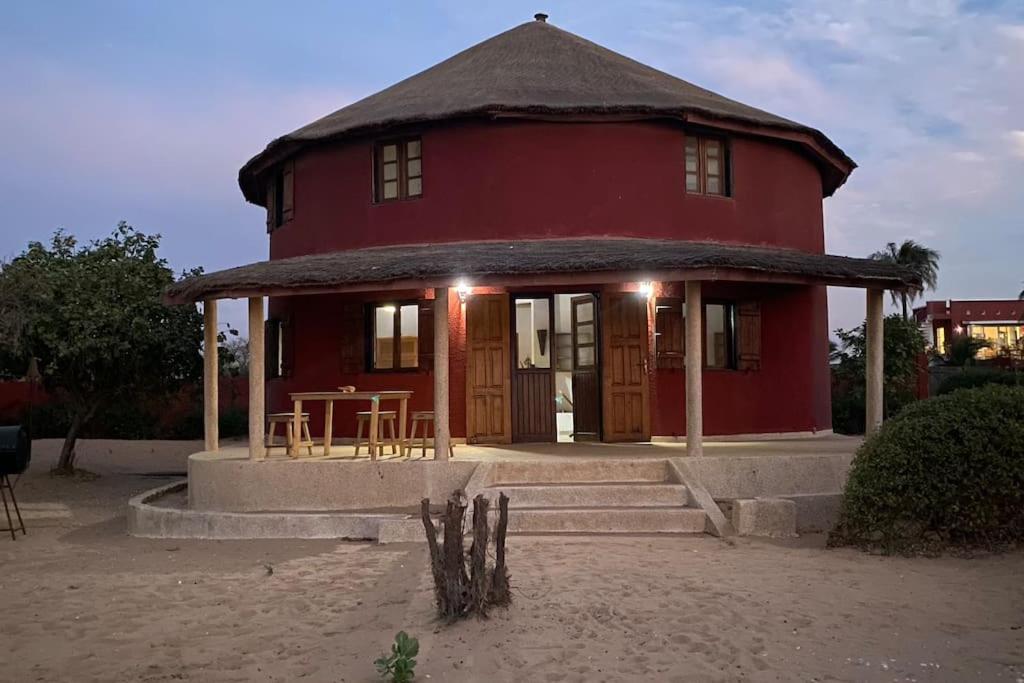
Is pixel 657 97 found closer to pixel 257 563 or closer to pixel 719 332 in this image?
pixel 719 332

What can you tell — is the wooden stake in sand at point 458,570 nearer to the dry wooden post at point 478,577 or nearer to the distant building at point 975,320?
the dry wooden post at point 478,577

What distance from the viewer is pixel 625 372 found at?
12.9 meters

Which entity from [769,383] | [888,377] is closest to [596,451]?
[769,383]

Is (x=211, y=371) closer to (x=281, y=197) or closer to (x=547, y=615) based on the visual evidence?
(x=281, y=197)

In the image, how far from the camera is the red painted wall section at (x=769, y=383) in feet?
43.4

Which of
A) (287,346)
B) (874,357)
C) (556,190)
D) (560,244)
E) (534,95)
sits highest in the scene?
(534,95)

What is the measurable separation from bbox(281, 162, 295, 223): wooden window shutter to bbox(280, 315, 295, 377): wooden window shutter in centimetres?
184

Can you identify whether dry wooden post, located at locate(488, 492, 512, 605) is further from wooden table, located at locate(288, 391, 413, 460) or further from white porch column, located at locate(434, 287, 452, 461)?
wooden table, located at locate(288, 391, 413, 460)

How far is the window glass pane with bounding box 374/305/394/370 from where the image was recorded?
13.7 metres

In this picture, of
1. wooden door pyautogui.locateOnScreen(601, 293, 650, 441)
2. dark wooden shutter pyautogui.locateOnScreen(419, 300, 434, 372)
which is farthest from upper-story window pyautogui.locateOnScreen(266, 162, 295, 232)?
wooden door pyautogui.locateOnScreen(601, 293, 650, 441)

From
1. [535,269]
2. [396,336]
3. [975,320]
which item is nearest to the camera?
[535,269]

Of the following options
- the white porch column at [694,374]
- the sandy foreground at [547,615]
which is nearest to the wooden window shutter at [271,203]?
the sandy foreground at [547,615]

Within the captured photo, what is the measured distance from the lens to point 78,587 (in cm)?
796

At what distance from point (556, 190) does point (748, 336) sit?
138 inches
